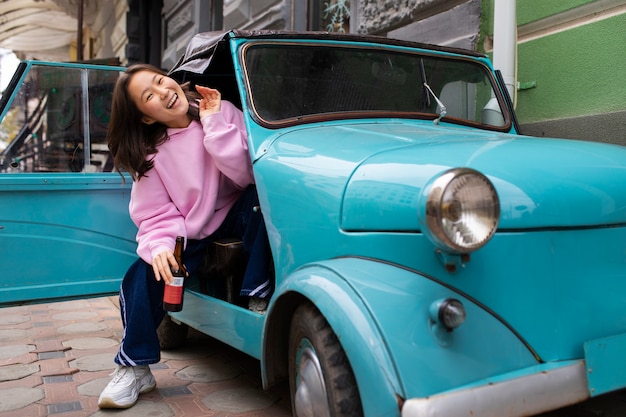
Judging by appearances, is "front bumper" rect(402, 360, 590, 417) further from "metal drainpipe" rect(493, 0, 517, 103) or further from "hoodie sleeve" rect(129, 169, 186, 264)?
"metal drainpipe" rect(493, 0, 517, 103)

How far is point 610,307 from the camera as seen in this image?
1758 mm

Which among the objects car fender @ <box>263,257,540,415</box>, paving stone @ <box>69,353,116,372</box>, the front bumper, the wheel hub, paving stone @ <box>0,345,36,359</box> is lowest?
paving stone @ <box>0,345,36,359</box>

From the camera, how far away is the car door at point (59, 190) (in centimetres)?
317

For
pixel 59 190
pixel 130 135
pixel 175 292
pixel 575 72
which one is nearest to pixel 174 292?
pixel 175 292

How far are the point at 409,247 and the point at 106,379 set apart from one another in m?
1.94

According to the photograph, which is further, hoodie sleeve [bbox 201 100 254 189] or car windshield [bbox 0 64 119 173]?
car windshield [bbox 0 64 119 173]

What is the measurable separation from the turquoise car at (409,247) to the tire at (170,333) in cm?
58

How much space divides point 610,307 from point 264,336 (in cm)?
108

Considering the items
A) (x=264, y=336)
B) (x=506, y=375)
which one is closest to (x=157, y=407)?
(x=264, y=336)

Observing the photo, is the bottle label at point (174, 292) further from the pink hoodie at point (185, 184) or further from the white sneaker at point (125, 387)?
the white sneaker at point (125, 387)

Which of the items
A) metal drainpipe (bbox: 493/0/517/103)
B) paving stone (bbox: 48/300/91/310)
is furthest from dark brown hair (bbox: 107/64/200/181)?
paving stone (bbox: 48/300/91/310)

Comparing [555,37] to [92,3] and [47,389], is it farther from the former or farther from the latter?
[92,3]

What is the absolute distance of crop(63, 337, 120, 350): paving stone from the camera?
3610 millimetres

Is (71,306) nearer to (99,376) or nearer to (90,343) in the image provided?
(90,343)
